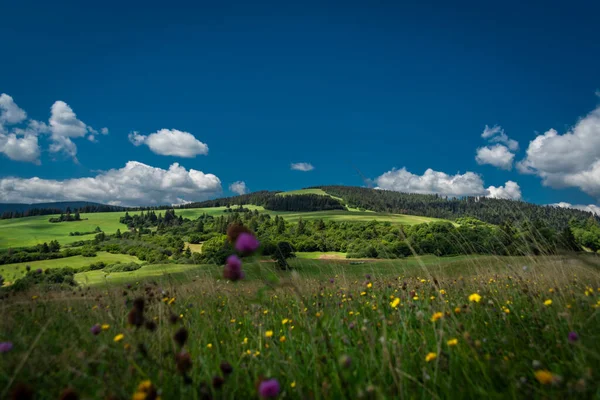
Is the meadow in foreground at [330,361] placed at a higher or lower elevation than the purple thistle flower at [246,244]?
lower

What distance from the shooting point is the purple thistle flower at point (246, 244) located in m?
1.72

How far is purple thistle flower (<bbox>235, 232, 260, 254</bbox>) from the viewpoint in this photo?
1.72 meters

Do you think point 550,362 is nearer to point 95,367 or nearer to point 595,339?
point 595,339

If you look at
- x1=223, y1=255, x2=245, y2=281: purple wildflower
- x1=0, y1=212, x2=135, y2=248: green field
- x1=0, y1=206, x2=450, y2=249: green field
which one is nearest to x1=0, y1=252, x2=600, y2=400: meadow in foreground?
x1=223, y1=255, x2=245, y2=281: purple wildflower

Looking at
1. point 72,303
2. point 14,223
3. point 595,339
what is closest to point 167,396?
point 595,339

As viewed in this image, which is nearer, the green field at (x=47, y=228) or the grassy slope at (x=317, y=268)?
the grassy slope at (x=317, y=268)

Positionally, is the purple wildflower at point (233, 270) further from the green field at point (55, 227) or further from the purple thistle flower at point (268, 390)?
the green field at point (55, 227)

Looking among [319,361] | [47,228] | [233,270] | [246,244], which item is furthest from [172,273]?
[47,228]

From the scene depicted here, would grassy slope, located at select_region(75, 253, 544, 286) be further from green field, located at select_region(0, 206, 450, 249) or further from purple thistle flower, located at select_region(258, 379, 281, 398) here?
green field, located at select_region(0, 206, 450, 249)

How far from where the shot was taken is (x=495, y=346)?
9.43 feet

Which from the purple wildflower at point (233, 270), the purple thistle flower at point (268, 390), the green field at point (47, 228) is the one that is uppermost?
the purple wildflower at point (233, 270)

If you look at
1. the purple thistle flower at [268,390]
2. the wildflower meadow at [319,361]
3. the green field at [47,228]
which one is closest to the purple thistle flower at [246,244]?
the wildflower meadow at [319,361]

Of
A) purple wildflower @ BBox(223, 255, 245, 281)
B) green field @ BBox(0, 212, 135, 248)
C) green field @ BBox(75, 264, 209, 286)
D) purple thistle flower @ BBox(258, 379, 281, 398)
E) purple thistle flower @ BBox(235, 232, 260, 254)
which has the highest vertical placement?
purple thistle flower @ BBox(235, 232, 260, 254)

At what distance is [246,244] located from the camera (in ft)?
5.70
